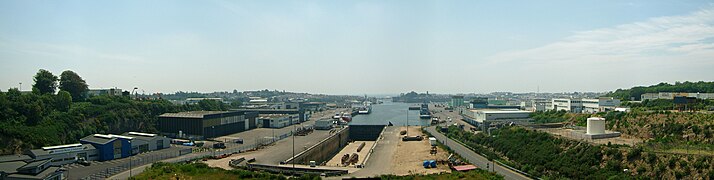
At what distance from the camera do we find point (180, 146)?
115 feet

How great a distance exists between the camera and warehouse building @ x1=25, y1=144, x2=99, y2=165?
83.3ft

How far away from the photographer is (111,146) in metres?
28.2

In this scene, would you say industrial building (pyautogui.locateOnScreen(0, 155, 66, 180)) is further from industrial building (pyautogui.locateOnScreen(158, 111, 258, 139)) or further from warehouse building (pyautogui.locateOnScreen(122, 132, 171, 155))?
industrial building (pyautogui.locateOnScreen(158, 111, 258, 139))

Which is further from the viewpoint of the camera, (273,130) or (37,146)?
(273,130)

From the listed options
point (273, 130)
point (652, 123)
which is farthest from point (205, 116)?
point (652, 123)

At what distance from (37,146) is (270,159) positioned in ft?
47.9

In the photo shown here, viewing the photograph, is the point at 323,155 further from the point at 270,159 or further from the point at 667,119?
the point at 667,119

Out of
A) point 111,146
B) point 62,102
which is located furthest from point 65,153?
point 62,102

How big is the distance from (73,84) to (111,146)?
22210 mm

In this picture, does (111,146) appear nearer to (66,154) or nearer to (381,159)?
(66,154)

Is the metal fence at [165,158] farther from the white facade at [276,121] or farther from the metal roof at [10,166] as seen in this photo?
the white facade at [276,121]

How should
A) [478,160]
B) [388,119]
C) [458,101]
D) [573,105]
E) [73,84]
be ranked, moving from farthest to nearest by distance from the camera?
[458,101] → [388,119] → [573,105] → [73,84] → [478,160]

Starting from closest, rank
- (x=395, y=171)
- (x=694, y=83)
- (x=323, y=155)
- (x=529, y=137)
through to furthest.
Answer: (x=395, y=171) → (x=529, y=137) → (x=323, y=155) → (x=694, y=83)

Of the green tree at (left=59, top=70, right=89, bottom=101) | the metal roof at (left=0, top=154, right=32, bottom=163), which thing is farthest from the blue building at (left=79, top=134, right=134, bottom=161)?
the green tree at (left=59, top=70, right=89, bottom=101)
